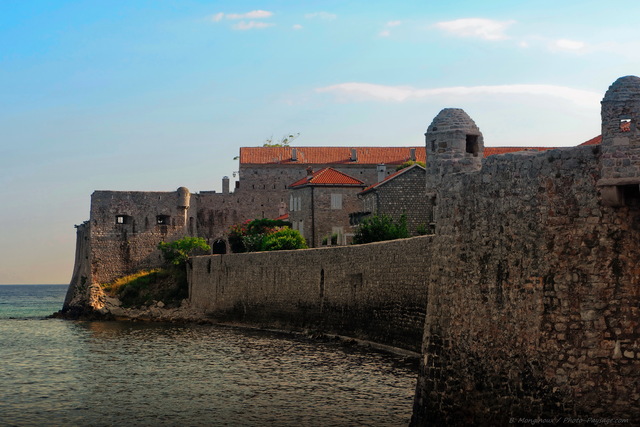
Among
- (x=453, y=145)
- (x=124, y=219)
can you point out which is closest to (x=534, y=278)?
(x=453, y=145)

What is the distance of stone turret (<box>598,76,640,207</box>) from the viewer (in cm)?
1009

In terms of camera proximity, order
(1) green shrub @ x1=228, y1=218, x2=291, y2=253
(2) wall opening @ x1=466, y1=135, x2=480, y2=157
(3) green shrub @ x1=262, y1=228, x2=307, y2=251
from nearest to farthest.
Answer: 1. (2) wall opening @ x1=466, y1=135, x2=480, y2=157
2. (3) green shrub @ x1=262, y1=228, x2=307, y2=251
3. (1) green shrub @ x1=228, y1=218, x2=291, y2=253

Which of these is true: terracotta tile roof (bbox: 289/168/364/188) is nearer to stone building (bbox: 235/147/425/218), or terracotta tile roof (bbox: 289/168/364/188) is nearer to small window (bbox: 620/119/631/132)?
stone building (bbox: 235/147/425/218)

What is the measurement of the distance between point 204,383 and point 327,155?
61.1m

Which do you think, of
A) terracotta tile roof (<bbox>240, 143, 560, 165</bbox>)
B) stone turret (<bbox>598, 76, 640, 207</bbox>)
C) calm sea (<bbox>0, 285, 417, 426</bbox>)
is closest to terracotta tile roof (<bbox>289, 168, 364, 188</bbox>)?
terracotta tile roof (<bbox>240, 143, 560, 165</bbox>)

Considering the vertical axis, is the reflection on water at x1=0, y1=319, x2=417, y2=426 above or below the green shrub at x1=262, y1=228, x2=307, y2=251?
below

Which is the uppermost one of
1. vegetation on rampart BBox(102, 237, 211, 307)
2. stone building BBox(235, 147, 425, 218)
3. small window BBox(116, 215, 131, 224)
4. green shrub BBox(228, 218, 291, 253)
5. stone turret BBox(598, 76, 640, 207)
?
stone building BBox(235, 147, 425, 218)

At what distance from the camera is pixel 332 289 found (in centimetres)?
3325

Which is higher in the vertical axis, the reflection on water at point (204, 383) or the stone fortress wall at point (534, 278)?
the stone fortress wall at point (534, 278)

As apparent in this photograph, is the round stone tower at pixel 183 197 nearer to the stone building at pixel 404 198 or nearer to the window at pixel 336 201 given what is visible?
the window at pixel 336 201

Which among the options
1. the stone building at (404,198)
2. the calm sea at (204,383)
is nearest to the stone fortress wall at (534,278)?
the calm sea at (204,383)

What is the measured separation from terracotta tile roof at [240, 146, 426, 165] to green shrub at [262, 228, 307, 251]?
27477 millimetres

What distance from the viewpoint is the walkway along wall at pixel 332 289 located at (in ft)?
85.4

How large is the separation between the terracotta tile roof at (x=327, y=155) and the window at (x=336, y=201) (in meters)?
21.8
